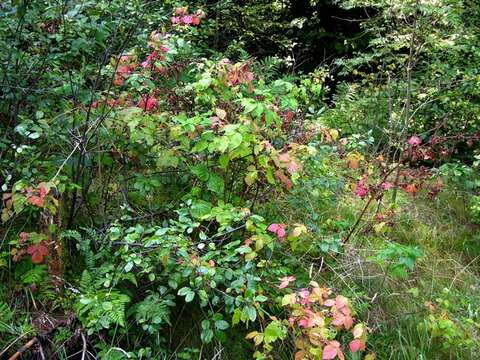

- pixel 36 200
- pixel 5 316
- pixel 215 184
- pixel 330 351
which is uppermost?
pixel 36 200

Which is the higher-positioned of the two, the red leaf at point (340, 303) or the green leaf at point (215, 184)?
the green leaf at point (215, 184)

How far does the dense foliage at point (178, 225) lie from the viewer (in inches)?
99.0

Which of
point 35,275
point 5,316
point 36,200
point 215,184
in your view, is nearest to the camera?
point 36,200

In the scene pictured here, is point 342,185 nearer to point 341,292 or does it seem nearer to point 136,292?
point 341,292

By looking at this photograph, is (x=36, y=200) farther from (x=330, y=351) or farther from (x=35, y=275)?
(x=330, y=351)

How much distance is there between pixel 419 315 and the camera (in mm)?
3146

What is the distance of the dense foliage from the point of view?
2.51 meters

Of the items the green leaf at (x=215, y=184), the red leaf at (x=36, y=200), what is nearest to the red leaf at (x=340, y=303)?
the green leaf at (x=215, y=184)

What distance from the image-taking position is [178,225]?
8.38ft

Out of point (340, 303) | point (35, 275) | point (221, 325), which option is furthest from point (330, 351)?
point (35, 275)

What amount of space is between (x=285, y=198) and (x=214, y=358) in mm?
1241

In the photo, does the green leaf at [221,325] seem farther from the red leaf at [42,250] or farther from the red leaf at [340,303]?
the red leaf at [42,250]

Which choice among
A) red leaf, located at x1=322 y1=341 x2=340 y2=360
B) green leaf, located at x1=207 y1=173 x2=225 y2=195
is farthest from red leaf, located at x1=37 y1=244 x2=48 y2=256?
red leaf, located at x1=322 y1=341 x2=340 y2=360

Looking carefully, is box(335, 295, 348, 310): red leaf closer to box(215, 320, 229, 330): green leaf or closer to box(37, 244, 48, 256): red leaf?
box(215, 320, 229, 330): green leaf
